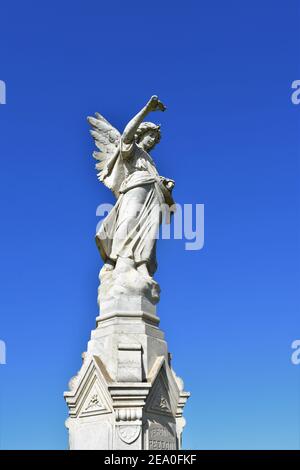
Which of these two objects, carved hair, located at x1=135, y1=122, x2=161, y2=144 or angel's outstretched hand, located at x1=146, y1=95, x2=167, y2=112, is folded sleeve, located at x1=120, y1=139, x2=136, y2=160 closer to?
carved hair, located at x1=135, y1=122, x2=161, y2=144

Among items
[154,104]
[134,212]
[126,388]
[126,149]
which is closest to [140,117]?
[154,104]

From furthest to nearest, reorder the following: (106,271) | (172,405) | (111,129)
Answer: (111,129) < (106,271) < (172,405)

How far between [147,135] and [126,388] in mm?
5761

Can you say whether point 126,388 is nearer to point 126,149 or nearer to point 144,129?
point 126,149

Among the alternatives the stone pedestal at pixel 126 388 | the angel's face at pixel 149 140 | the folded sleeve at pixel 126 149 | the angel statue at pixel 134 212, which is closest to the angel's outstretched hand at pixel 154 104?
the angel statue at pixel 134 212

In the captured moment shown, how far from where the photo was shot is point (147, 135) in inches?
572

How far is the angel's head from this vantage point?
568 inches

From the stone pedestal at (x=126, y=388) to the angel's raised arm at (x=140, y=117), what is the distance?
11.0 ft

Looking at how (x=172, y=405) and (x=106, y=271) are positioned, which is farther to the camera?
(x=106, y=271)
